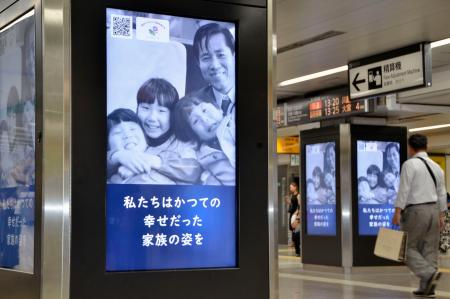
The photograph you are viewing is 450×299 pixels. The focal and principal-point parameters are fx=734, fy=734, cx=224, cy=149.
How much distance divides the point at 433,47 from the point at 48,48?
8307 millimetres

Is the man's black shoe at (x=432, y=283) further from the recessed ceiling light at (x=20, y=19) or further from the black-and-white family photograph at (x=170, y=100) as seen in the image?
the recessed ceiling light at (x=20, y=19)

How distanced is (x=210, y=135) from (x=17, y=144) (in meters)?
1.05

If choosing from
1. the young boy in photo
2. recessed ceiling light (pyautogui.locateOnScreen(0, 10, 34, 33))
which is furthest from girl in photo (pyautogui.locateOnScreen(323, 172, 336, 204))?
the young boy in photo

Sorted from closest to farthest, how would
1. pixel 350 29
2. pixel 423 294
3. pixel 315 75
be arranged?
pixel 423 294, pixel 350 29, pixel 315 75

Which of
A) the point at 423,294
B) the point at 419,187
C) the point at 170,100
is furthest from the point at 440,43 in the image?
the point at 170,100

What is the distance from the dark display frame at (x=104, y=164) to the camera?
3.52 meters

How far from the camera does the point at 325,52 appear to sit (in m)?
11.0

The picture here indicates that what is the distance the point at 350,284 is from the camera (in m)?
10.1

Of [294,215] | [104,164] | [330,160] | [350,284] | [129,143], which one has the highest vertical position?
[330,160]

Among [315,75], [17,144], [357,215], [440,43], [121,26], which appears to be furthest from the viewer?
[315,75]

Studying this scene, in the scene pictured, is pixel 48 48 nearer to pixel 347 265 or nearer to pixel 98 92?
pixel 98 92

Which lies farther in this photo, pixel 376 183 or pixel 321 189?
pixel 321 189

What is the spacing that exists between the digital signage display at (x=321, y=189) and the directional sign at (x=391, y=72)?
1738mm

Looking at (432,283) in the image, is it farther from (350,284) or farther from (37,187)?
(37,187)
